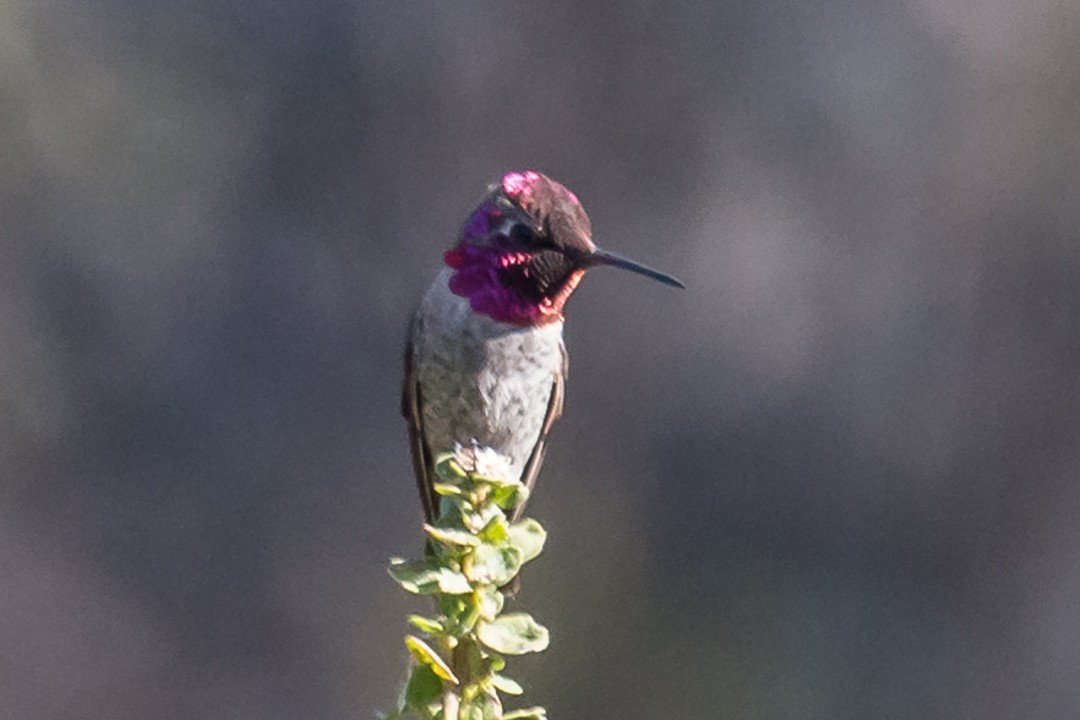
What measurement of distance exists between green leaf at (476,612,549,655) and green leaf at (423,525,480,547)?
4cm

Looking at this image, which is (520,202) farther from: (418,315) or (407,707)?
(407,707)

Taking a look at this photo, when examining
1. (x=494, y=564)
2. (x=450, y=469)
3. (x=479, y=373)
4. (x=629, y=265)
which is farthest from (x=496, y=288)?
(x=494, y=564)

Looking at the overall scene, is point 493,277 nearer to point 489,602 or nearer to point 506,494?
point 506,494

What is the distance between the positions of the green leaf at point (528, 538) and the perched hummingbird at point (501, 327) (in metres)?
0.57

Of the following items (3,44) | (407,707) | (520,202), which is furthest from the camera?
(3,44)

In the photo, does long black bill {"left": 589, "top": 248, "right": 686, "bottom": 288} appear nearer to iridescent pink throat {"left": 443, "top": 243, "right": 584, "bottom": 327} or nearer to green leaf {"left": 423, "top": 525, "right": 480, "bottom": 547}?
iridescent pink throat {"left": 443, "top": 243, "right": 584, "bottom": 327}

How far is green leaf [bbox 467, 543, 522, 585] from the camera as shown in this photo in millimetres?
763

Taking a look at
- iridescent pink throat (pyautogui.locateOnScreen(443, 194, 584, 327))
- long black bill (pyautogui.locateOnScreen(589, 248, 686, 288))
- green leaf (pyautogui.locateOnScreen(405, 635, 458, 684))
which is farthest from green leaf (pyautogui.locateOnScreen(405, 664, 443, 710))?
iridescent pink throat (pyautogui.locateOnScreen(443, 194, 584, 327))

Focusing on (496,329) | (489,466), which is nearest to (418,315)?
(496,329)

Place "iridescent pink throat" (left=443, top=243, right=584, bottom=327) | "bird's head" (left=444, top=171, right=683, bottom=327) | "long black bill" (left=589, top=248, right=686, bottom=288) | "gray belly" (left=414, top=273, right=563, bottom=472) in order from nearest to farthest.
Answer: "long black bill" (left=589, top=248, right=686, bottom=288) < "bird's head" (left=444, top=171, right=683, bottom=327) < "iridescent pink throat" (left=443, top=243, right=584, bottom=327) < "gray belly" (left=414, top=273, right=563, bottom=472)

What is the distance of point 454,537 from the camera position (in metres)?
0.77

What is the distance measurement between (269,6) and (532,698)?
6.61 feet

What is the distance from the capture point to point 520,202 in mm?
1548

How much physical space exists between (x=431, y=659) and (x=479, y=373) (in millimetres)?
1033
